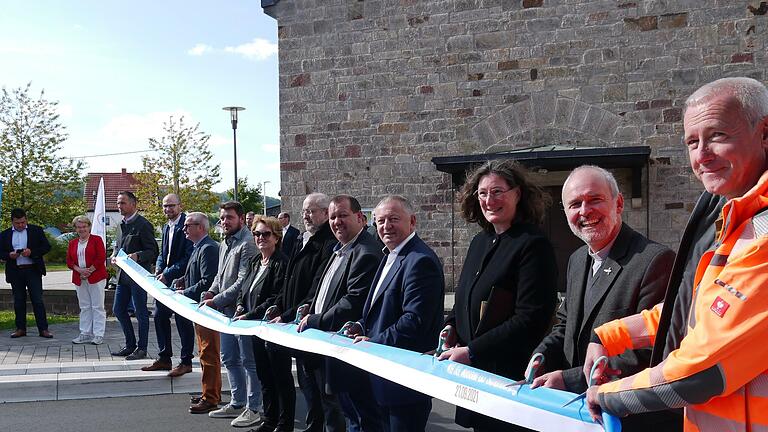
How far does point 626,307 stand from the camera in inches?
111

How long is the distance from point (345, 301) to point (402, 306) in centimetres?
66

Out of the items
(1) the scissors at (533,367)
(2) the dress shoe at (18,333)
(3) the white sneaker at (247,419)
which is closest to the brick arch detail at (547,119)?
(2) the dress shoe at (18,333)

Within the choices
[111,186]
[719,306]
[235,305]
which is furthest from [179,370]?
[111,186]

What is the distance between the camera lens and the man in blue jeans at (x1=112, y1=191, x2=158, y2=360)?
29.2 ft

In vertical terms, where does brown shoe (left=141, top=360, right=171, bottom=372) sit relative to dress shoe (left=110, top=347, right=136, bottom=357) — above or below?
above

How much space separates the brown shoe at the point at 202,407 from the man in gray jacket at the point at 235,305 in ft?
0.61

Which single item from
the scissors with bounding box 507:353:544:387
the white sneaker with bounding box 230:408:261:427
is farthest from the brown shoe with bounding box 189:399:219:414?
the scissors with bounding box 507:353:544:387

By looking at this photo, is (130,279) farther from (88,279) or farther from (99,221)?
(99,221)

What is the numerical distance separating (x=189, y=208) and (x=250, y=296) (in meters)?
26.8

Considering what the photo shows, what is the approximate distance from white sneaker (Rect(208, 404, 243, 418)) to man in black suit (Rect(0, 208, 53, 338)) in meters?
5.23

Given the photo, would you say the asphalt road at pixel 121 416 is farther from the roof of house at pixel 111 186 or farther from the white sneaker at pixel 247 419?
the roof of house at pixel 111 186

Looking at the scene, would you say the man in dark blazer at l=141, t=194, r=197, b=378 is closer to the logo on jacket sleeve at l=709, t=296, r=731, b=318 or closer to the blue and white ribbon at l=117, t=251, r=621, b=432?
the blue and white ribbon at l=117, t=251, r=621, b=432

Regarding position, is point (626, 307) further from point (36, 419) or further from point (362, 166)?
point (362, 166)

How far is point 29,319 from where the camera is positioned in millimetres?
12883
